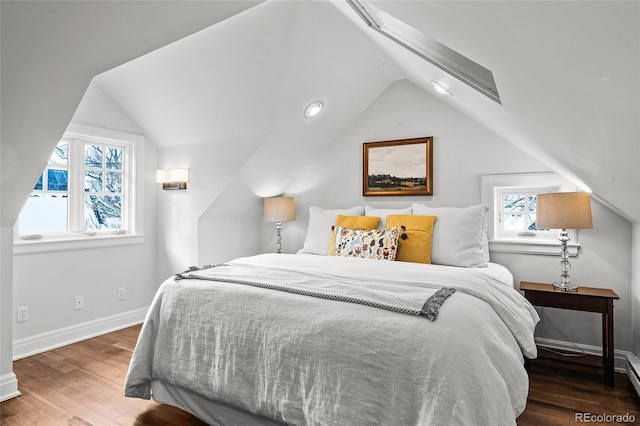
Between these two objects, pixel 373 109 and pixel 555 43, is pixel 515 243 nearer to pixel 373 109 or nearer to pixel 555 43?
pixel 373 109

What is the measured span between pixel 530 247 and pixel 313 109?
2232 millimetres

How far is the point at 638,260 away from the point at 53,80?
12.1 ft

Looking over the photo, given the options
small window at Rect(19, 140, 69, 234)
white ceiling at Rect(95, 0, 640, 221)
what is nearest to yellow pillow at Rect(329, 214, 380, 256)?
white ceiling at Rect(95, 0, 640, 221)

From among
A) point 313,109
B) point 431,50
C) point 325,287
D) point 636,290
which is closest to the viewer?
point 325,287

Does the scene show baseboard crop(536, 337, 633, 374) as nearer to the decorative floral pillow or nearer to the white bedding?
the white bedding

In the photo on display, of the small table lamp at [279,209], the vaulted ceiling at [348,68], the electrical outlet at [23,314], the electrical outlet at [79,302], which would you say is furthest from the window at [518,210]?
the electrical outlet at [23,314]

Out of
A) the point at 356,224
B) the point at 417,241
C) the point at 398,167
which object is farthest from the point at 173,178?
the point at 417,241

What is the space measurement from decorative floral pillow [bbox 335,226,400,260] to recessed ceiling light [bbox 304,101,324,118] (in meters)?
1.15

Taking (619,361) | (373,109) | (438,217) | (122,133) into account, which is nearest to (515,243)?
(438,217)

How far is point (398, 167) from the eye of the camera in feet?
12.4

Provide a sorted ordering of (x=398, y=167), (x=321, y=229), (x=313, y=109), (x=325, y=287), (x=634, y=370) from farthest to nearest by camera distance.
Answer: (x=398, y=167) < (x=321, y=229) < (x=313, y=109) < (x=634, y=370) < (x=325, y=287)

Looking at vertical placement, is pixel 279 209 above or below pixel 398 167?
below

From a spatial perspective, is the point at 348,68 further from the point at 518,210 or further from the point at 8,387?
the point at 8,387

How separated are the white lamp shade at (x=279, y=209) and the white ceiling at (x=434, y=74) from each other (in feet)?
3.01
